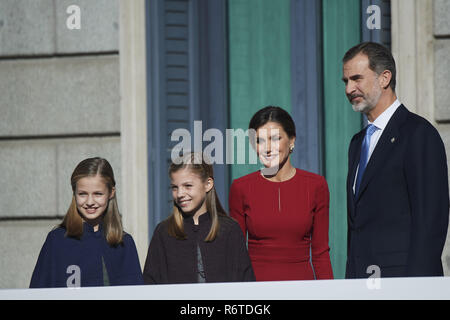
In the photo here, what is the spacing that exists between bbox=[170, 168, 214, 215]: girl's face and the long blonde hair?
1.2 inches

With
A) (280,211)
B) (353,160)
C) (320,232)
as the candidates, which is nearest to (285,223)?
(280,211)

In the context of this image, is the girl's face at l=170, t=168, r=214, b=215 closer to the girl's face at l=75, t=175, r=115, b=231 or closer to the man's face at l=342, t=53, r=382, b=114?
the girl's face at l=75, t=175, r=115, b=231

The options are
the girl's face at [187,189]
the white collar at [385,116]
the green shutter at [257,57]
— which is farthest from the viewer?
the green shutter at [257,57]

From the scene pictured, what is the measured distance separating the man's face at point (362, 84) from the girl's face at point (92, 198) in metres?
1.86

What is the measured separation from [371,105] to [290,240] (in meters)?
1.10

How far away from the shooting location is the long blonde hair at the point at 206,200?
457cm

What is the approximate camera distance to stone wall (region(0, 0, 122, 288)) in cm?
664

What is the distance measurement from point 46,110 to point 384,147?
371cm

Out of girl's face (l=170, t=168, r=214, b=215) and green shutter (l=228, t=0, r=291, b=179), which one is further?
green shutter (l=228, t=0, r=291, b=179)

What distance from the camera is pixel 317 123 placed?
6.68 m

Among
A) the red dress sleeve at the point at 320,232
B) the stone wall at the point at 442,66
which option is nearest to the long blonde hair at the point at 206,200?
the red dress sleeve at the point at 320,232

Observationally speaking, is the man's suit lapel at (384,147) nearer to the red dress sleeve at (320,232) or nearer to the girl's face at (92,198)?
the red dress sleeve at (320,232)

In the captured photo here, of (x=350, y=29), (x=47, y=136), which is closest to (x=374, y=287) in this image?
(x=350, y=29)

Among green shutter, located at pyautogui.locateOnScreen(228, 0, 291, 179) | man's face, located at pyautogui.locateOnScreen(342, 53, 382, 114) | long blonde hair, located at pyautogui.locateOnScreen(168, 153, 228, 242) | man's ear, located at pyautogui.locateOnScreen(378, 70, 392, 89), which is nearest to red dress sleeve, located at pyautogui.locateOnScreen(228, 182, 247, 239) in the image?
long blonde hair, located at pyautogui.locateOnScreen(168, 153, 228, 242)
